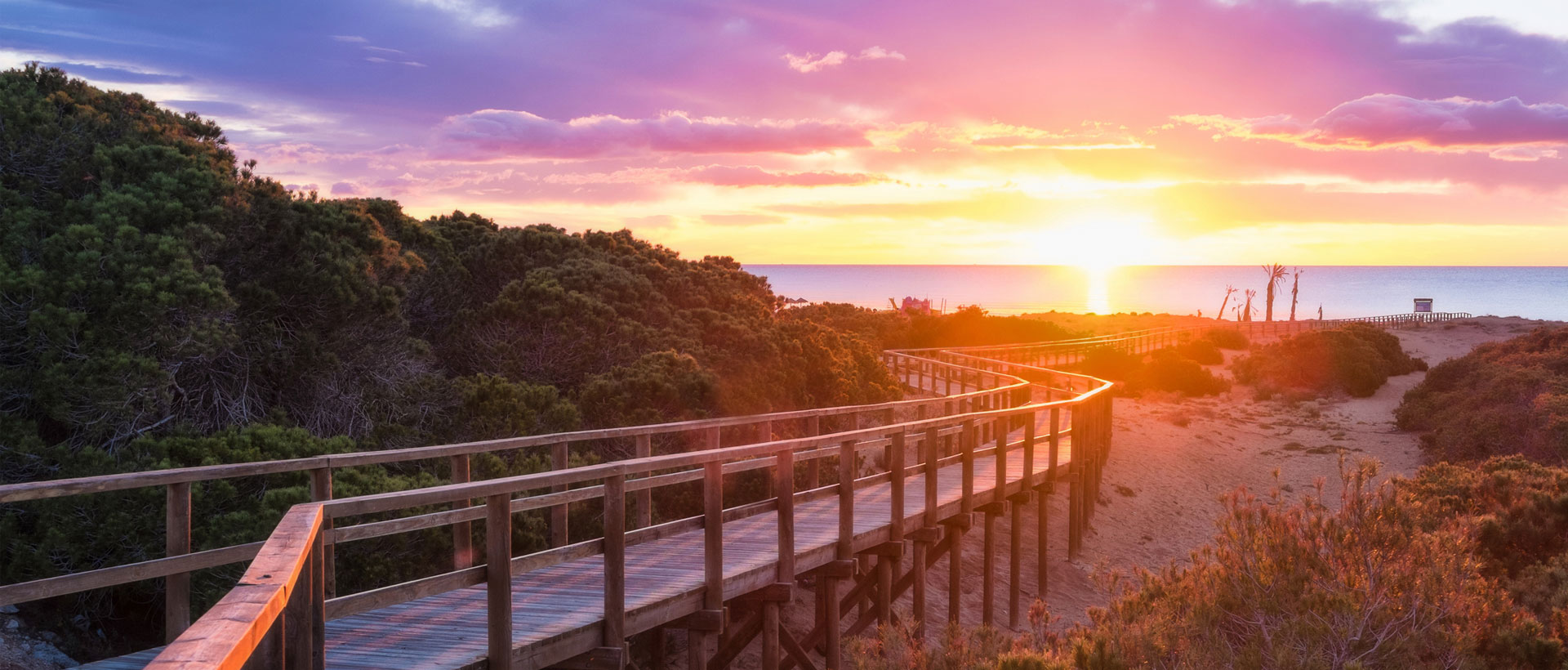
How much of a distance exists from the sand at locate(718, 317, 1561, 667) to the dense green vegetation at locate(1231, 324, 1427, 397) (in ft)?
2.06

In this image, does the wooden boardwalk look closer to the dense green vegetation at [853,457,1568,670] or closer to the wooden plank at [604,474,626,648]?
the wooden plank at [604,474,626,648]

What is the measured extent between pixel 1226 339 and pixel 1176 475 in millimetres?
28923

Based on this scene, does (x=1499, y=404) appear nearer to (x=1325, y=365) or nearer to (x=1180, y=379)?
(x=1180, y=379)

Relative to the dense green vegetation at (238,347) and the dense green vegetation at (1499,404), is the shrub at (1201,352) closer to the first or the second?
→ the dense green vegetation at (1499,404)

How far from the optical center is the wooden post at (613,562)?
18.7 feet

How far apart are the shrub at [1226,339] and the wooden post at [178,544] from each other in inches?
1797

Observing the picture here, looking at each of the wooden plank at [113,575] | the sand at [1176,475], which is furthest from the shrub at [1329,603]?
the wooden plank at [113,575]

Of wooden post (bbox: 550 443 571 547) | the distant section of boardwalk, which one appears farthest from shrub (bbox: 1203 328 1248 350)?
wooden post (bbox: 550 443 571 547)

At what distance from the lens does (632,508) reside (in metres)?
10.9

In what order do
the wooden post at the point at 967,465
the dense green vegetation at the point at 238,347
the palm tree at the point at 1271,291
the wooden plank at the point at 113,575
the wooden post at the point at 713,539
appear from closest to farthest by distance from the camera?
the wooden plank at the point at 113,575, the wooden post at the point at 713,539, the dense green vegetation at the point at 238,347, the wooden post at the point at 967,465, the palm tree at the point at 1271,291

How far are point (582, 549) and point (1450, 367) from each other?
29338mm

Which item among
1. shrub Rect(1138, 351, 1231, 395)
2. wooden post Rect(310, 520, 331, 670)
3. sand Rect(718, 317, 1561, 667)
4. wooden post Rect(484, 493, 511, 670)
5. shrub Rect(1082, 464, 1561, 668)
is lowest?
sand Rect(718, 317, 1561, 667)

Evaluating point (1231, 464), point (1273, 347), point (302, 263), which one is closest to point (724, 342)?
point (302, 263)

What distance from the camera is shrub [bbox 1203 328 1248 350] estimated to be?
46562 mm
